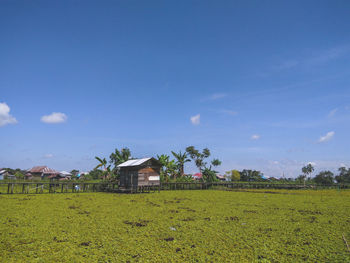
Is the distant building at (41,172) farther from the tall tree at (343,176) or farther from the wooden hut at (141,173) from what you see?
the tall tree at (343,176)

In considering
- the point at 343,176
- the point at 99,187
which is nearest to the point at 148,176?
the point at 99,187

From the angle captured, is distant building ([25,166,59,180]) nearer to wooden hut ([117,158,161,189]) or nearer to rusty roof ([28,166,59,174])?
rusty roof ([28,166,59,174])

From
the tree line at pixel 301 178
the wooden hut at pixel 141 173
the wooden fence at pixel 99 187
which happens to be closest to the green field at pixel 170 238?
the wooden fence at pixel 99 187

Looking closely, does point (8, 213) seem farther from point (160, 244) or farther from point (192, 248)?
point (192, 248)

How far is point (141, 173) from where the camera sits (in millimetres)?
27000

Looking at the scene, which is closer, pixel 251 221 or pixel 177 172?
pixel 251 221

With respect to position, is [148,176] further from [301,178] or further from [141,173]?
[301,178]

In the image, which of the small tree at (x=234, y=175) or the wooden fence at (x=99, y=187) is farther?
the small tree at (x=234, y=175)

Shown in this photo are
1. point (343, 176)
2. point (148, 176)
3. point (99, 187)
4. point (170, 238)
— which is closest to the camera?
point (170, 238)

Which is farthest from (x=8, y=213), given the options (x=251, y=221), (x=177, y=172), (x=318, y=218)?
(x=177, y=172)

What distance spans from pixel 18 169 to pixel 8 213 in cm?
7566

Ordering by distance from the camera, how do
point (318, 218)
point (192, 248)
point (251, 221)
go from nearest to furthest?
point (192, 248) < point (251, 221) < point (318, 218)

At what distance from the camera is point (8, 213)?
1126cm

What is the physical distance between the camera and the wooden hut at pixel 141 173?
26.9m
